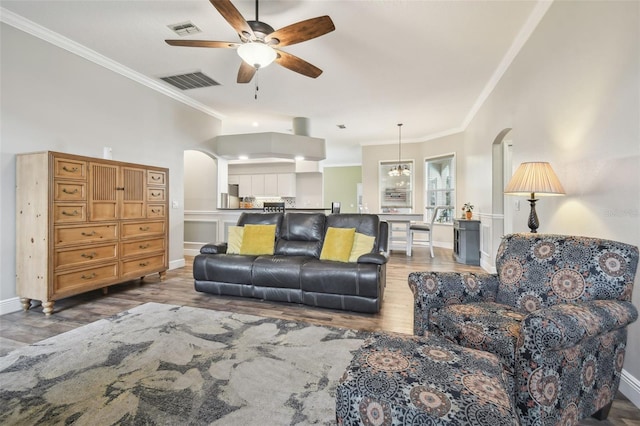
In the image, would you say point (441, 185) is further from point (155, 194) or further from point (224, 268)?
point (155, 194)

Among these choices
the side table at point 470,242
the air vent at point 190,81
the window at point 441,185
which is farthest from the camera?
the window at point 441,185

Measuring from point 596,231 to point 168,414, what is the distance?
9.47ft

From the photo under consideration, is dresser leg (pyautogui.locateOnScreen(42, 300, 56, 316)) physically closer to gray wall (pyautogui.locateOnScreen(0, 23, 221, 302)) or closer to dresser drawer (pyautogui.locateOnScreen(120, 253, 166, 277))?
gray wall (pyautogui.locateOnScreen(0, 23, 221, 302))

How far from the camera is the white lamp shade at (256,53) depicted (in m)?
2.42

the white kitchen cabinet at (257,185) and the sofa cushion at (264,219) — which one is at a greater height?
the white kitchen cabinet at (257,185)

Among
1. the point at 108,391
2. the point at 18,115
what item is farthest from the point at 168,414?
the point at 18,115

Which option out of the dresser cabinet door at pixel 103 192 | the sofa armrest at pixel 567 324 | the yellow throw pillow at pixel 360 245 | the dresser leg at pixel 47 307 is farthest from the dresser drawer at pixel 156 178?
the sofa armrest at pixel 567 324

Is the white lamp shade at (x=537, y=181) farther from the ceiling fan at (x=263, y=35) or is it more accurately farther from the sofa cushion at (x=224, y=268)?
the sofa cushion at (x=224, y=268)

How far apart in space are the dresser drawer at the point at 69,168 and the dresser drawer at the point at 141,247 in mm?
948

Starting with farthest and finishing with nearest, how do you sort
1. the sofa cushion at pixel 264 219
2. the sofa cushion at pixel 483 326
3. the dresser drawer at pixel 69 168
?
the sofa cushion at pixel 264 219, the dresser drawer at pixel 69 168, the sofa cushion at pixel 483 326

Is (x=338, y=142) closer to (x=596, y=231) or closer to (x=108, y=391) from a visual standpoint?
(x=596, y=231)

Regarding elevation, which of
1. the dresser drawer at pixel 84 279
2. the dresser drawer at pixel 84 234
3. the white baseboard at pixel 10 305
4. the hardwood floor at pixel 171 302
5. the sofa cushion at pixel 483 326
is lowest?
the hardwood floor at pixel 171 302

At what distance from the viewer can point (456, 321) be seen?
5.26 ft

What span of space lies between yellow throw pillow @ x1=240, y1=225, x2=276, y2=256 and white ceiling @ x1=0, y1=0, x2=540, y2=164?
223 centimetres
